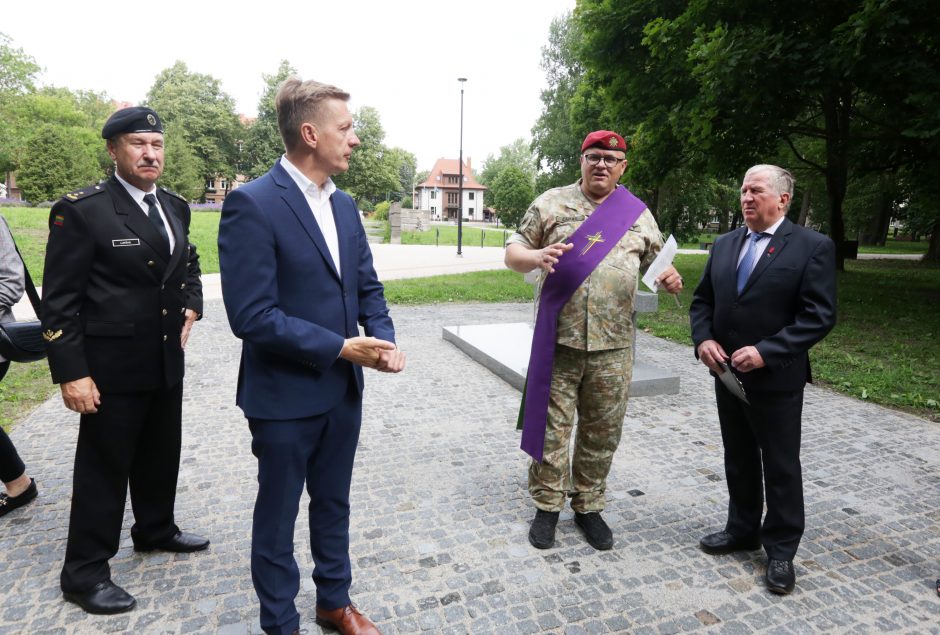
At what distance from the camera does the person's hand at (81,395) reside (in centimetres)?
250

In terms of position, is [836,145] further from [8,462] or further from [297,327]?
[8,462]

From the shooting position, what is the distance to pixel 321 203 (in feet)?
7.47

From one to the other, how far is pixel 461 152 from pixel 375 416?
2316cm

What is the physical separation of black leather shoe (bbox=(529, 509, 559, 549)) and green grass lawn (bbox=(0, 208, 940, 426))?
15.8 feet

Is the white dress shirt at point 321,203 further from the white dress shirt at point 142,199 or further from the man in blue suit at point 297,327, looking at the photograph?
the white dress shirt at point 142,199

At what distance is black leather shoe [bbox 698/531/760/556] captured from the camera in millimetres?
3344

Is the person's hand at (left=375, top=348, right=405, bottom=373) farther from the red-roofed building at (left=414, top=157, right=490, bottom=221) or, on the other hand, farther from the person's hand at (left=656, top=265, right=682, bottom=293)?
the red-roofed building at (left=414, top=157, right=490, bottom=221)

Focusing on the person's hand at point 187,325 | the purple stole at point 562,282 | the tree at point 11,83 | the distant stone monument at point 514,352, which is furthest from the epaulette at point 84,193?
the tree at point 11,83

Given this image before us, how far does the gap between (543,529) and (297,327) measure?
2.09 meters

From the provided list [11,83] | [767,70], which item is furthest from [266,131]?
[767,70]

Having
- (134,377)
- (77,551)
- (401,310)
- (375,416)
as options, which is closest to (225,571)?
(77,551)

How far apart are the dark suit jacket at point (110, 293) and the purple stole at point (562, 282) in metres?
1.90

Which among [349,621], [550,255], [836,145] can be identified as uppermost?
[836,145]

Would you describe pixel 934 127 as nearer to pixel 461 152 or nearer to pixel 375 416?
pixel 375 416
